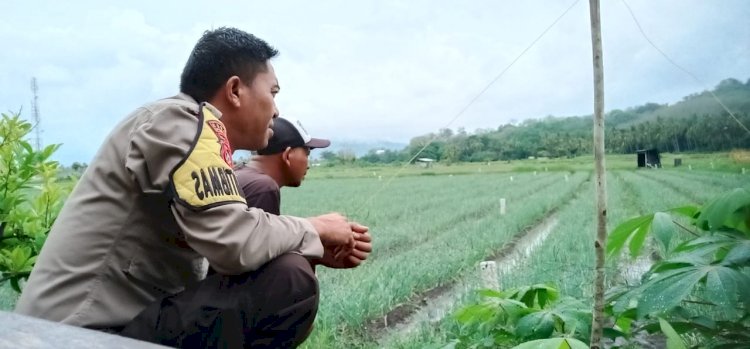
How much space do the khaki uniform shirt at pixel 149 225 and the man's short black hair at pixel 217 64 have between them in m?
0.06

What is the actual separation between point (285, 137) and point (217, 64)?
20.0 inches

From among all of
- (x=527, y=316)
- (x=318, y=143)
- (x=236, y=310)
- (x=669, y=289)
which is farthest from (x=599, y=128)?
(x=318, y=143)

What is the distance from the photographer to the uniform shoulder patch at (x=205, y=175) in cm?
104

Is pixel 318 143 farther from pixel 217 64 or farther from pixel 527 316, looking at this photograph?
pixel 527 316

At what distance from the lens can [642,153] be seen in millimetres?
1896

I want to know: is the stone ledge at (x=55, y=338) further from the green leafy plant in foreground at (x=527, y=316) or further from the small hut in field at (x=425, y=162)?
the small hut in field at (x=425, y=162)

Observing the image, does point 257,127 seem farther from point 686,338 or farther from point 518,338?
point 686,338

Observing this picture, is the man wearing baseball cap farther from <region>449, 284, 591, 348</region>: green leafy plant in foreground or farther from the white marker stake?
the white marker stake

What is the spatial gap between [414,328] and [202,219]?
1.35m

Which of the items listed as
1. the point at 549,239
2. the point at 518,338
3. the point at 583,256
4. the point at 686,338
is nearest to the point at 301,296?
the point at 518,338

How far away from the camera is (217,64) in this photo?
1.29m

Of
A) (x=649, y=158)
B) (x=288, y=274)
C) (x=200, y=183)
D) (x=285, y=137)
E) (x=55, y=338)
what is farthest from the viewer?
(x=649, y=158)

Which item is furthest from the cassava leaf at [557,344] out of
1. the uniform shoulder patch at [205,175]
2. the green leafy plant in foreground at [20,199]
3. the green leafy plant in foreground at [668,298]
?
the green leafy plant in foreground at [20,199]

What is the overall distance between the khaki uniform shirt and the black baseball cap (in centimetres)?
53
